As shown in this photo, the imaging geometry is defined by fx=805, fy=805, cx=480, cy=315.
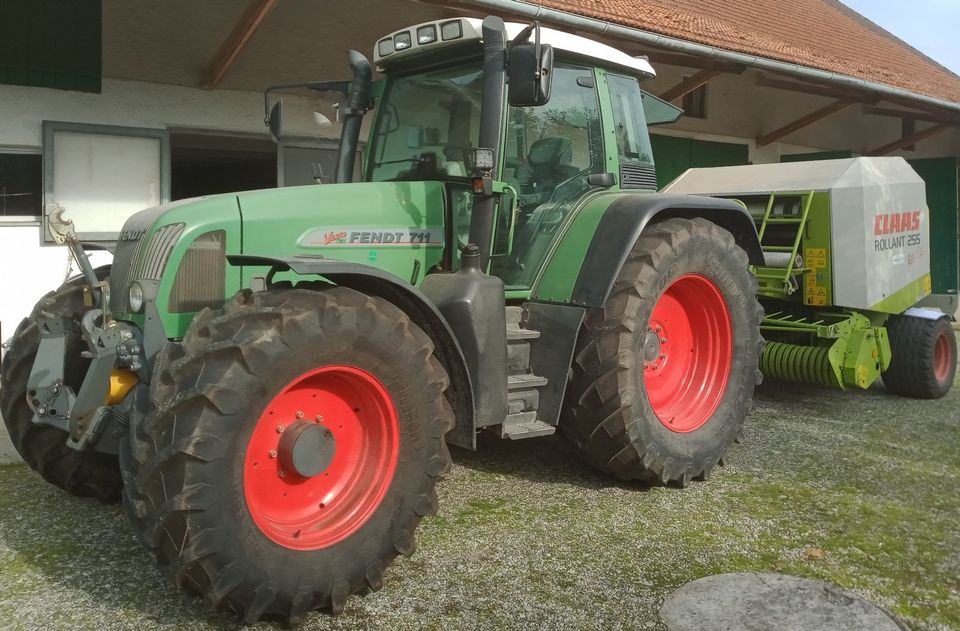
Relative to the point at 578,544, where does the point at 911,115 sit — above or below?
above

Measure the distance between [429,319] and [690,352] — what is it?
188 cm

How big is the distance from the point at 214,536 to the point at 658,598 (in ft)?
4.94

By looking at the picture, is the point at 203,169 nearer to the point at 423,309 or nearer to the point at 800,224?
the point at 800,224

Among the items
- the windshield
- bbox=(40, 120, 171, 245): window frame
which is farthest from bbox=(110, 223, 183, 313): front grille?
bbox=(40, 120, 171, 245): window frame

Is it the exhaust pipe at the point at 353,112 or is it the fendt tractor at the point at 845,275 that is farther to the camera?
the fendt tractor at the point at 845,275

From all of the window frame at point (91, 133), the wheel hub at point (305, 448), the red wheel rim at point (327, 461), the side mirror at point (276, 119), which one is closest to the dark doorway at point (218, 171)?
the window frame at point (91, 133)

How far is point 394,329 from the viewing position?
9.11 ft

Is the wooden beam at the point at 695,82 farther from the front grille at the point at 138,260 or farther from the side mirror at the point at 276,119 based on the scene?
the front grille at the point at 138,260

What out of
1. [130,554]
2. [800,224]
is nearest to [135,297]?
[130,554]

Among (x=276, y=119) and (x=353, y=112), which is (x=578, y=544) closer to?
(x=353, y=112)

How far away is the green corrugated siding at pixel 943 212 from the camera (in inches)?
565

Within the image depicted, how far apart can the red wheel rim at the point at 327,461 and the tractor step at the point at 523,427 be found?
2.51ft

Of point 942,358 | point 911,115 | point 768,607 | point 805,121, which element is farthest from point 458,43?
point 911,115

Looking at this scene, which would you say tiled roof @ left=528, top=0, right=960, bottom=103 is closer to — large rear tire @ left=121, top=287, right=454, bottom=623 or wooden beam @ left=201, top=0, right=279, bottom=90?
wooden beam @ left=201, top=0, right=279, bottom=90
